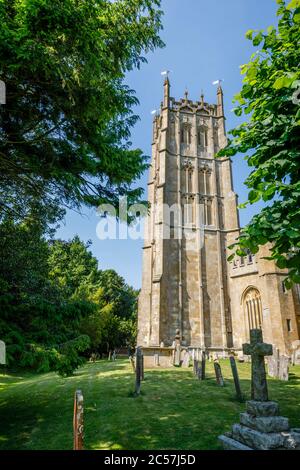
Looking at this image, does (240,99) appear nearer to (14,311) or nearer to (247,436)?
(247,436)

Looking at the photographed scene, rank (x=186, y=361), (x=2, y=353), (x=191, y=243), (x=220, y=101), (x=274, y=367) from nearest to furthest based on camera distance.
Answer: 1. (x=2, y=353)
2. (x=274, y=367)
3. (x=186, y=361)
4. (x=191, y=243)
5. (x=220, y=101)

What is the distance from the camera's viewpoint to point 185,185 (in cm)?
3120

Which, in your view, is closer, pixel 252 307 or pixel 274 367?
pixel 274 367

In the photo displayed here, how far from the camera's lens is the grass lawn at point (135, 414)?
5145 mm

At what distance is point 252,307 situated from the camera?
23.5 meters

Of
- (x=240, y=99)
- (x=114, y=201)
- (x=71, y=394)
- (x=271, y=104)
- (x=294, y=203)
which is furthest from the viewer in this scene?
(x=71, y=394)

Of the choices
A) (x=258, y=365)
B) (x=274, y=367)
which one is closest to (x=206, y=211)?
(x=274, y=367)

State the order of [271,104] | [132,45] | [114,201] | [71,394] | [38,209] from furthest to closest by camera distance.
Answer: [71,394] → [38,209] → [114,201] → [132,45] → [271,104]

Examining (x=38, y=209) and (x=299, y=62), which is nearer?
(x=299, y=62)

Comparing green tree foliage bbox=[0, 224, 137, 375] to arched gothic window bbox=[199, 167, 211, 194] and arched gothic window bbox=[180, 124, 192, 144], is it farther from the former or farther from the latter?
arched gothic window bbox=[180, 124, 192, 144]

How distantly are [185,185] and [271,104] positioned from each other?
2680cm

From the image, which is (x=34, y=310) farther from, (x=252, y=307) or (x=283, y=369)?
(x=252, y=307)

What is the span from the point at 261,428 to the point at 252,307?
20.7m

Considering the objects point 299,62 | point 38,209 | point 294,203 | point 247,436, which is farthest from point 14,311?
point 299,62
